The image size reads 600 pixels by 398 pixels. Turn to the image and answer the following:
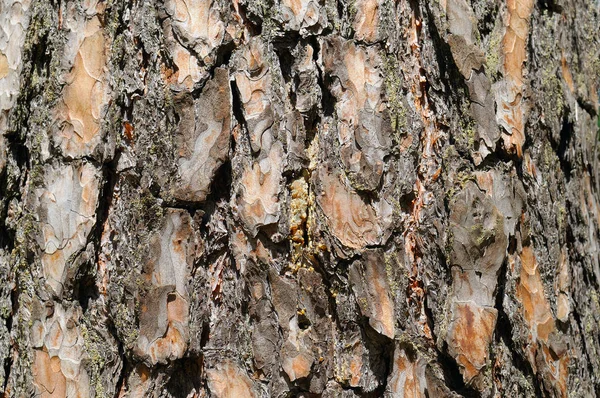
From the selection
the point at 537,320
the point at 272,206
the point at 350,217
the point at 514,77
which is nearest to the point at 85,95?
the point at 272,206

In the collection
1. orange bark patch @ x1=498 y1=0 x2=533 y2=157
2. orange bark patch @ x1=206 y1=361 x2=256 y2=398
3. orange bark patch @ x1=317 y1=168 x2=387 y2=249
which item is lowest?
orange bark patch @ x1=206 y1=361 x2=256 y2=398

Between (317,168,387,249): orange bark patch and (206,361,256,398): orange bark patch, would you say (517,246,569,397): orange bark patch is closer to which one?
(317,168,387,249): orange bark patch

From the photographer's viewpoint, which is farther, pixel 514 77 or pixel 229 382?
pixel 514 77

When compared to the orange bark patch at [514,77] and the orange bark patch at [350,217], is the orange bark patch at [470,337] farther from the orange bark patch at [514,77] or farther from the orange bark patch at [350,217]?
the orange bark patch at [514,77]

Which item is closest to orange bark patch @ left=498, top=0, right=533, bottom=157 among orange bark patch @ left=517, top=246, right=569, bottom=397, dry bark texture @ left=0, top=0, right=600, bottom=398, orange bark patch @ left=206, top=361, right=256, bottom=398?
dry bark texture @ left=0, top=0, right=600, bottom=398

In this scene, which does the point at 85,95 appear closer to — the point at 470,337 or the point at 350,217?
the point at 350,217

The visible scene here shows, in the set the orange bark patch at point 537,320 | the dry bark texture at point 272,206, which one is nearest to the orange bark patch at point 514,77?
the dry bark texture at point 272,206

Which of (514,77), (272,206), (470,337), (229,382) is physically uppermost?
(514,77)

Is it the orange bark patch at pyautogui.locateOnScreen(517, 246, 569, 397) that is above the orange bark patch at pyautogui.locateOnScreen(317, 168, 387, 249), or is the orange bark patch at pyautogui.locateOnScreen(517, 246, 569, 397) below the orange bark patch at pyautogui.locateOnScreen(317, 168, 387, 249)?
below
